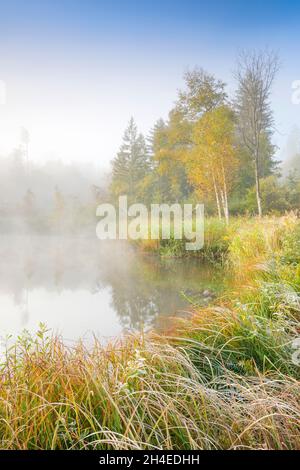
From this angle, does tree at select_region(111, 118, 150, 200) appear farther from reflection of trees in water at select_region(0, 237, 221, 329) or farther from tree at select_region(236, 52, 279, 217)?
reflection of trees in water at select_region(0, 237, 221, 329)

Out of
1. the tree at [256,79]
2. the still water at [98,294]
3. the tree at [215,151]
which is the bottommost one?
the still water at [98,294]

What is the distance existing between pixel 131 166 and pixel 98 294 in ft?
64.5

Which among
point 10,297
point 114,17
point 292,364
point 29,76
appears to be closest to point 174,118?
point 114,17

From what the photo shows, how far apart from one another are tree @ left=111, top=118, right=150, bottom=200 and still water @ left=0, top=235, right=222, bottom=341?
49.8 ft

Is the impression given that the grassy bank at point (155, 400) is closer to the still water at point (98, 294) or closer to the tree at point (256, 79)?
the still water at point (98, 294)

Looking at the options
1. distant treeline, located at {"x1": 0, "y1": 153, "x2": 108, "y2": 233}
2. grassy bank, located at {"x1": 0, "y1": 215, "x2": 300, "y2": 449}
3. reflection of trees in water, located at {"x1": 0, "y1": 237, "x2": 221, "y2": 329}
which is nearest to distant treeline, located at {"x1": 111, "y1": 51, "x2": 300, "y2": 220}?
reflection of trees in water, located at {"x1": 0, "y1": 237, "x2": 221, "y2": 329}

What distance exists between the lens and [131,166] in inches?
907

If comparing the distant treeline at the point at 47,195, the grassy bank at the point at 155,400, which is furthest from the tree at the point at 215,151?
the distant treeline at the point at 47,195

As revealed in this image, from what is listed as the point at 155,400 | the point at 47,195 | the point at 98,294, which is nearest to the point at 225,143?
the point at 98,294

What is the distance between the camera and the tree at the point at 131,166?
2253 cm

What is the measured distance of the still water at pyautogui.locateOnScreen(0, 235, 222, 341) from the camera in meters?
3.25

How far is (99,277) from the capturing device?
227 inches

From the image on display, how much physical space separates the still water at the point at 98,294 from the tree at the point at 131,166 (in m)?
15.2
